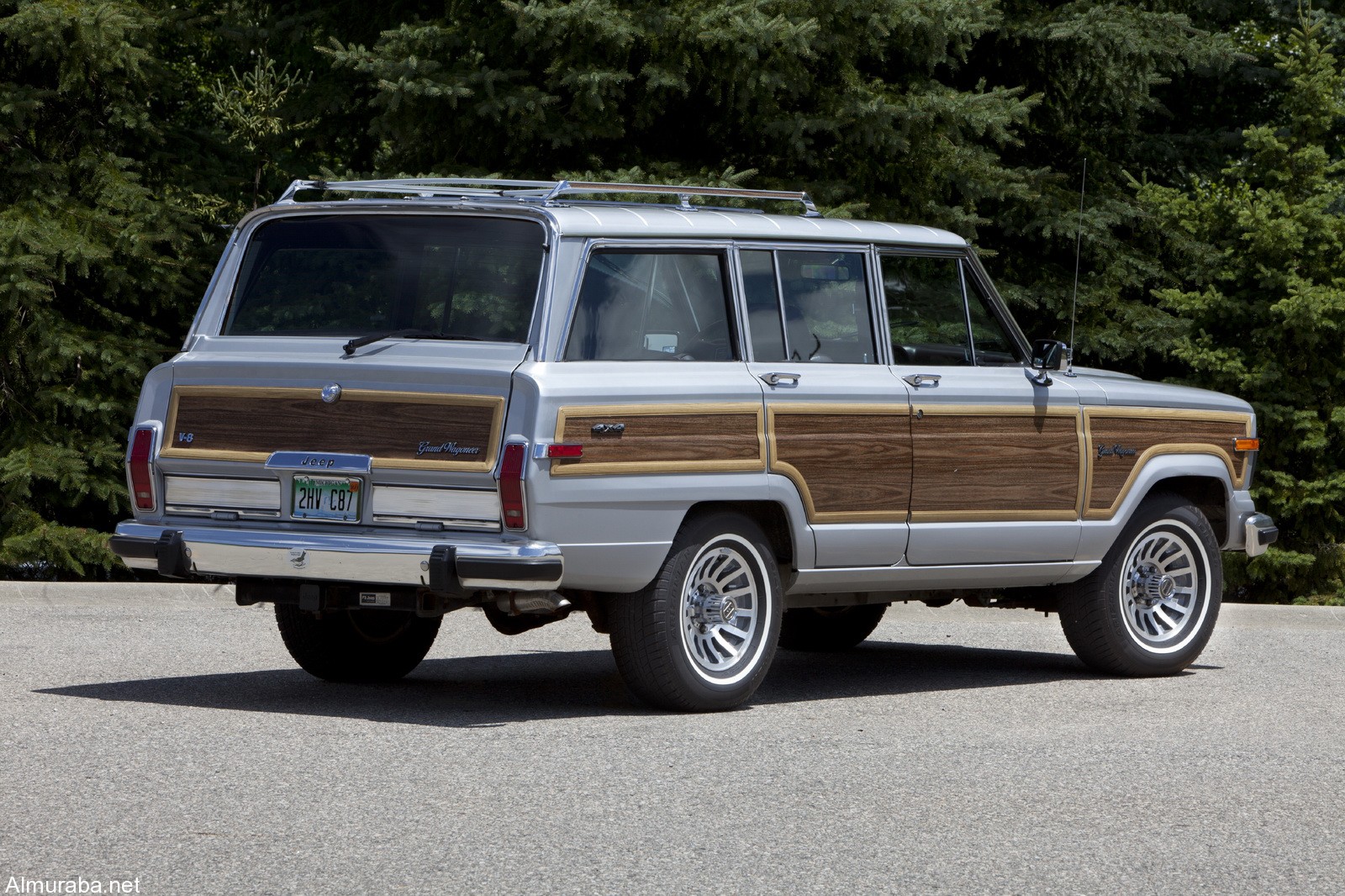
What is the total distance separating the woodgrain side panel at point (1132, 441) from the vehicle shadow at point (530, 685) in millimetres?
1045

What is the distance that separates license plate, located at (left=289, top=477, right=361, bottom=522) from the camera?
7812mm

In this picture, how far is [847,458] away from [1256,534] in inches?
115

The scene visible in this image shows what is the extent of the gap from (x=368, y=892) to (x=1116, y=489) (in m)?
5.63

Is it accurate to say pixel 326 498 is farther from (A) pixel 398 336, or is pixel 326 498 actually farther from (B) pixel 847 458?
(B) pixel 847 458

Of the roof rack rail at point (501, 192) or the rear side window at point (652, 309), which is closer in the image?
the rear side window at point (652, 309)

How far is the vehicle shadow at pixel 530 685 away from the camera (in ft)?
27.2

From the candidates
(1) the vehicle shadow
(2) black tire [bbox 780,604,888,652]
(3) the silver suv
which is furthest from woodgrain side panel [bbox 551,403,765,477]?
(2) black tire [bbox 780,604,888,652]

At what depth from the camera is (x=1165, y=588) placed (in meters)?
10.1

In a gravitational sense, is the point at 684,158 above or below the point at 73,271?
above

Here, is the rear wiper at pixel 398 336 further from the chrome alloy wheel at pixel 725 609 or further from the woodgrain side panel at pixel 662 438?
the chrome alloy wheel at pixel 725 609

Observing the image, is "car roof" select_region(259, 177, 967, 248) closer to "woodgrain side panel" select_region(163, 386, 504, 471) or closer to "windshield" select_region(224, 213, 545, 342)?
"windshield" select_region(224, 213, 545, 342)

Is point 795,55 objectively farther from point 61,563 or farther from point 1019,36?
point 61,563

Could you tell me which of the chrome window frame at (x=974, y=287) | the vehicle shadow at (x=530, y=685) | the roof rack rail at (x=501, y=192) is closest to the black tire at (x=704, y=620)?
the vehicle shadow at (x=530, y=685)

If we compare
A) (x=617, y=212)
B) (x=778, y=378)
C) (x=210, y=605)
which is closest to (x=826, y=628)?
(x=778, y=378)
